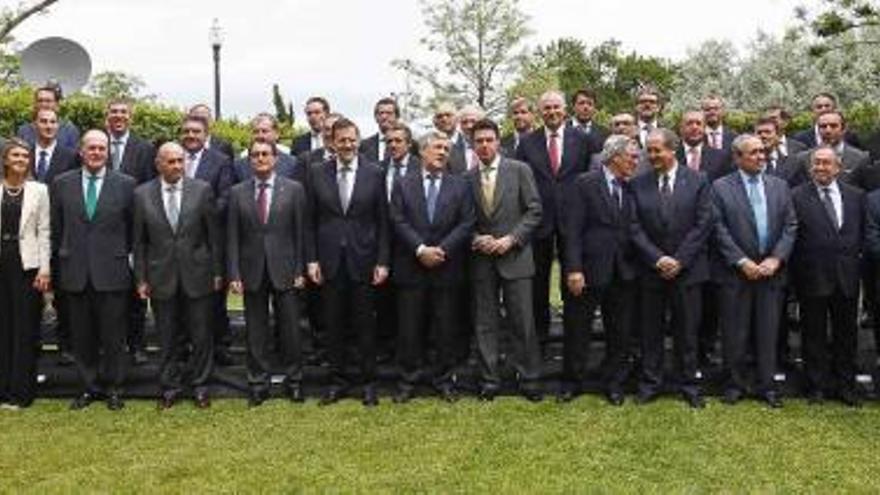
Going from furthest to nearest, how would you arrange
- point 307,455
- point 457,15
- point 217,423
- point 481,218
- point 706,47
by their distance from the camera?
point 706,47 → point 457,15 → point 481,218 → point 217,423 → point 307,455

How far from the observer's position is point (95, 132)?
25.9ft

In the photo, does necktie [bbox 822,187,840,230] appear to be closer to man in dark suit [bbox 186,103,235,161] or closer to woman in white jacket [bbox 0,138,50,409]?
man in dark suit [bbox 186,103,235,161]

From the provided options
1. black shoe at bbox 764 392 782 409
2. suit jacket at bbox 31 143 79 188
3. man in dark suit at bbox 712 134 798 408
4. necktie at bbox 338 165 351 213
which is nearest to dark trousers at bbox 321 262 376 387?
necktie at bbox 338 165 351 213

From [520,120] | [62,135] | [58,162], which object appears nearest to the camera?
[58,162]

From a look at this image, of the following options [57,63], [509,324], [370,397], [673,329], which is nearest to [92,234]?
[370,397]

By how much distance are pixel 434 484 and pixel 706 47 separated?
45280 mm

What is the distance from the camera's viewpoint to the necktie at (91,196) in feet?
25.9

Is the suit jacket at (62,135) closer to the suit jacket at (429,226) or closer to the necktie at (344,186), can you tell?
the necktie at (344,186)

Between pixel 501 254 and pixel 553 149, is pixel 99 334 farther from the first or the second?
pixel 553 149

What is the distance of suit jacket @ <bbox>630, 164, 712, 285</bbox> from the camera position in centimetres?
770

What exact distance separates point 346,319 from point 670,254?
2346 mm

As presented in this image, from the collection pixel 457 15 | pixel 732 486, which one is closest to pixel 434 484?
pixel 732 486

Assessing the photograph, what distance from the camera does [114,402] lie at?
795 cm

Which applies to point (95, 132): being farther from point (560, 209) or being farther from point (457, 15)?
point (457, 15)
